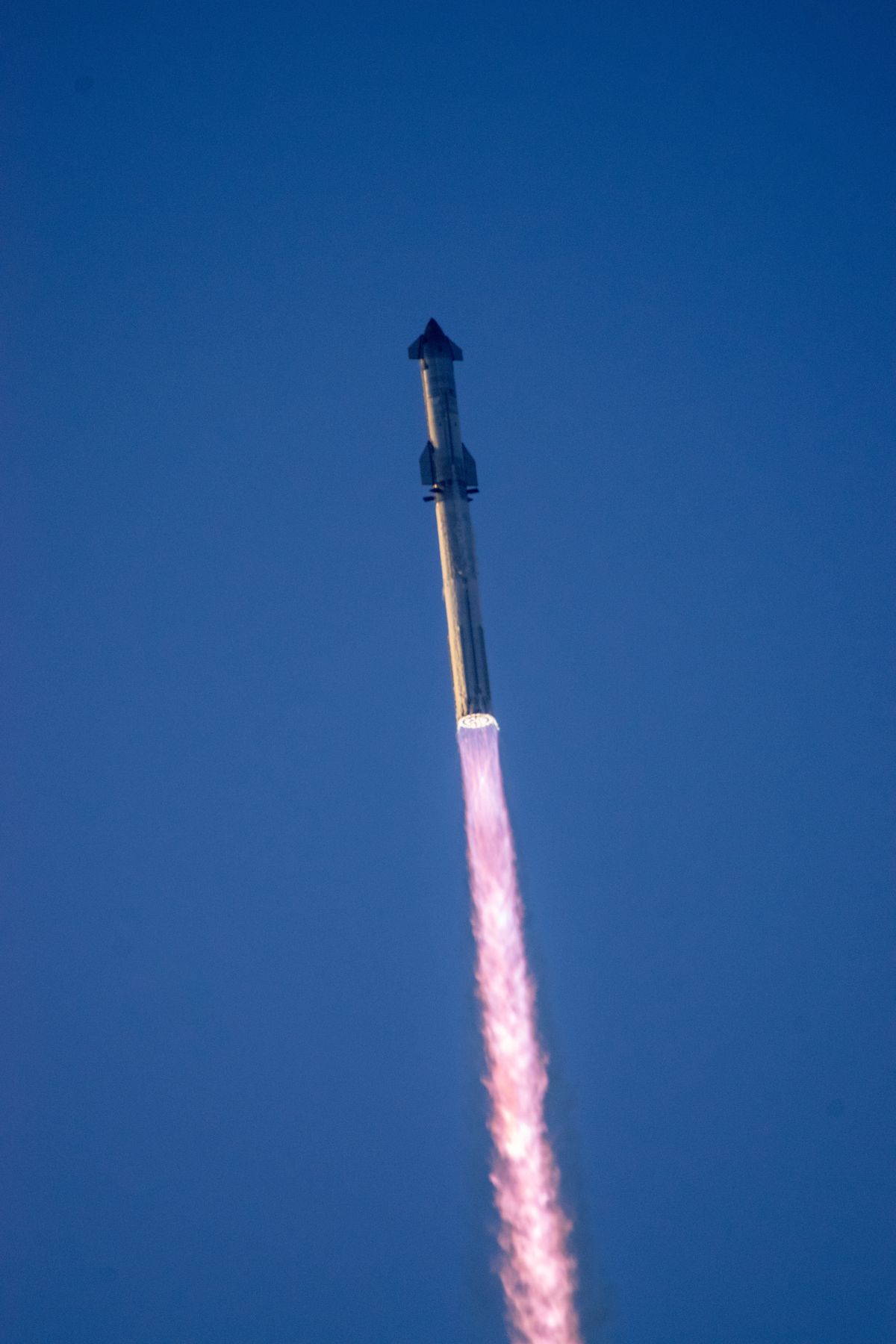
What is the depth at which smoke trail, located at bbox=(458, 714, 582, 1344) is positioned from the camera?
39344 millimetres

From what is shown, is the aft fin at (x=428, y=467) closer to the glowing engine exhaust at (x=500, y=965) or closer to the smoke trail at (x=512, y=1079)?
the glowing engine exhaust at (x=500, y=965)

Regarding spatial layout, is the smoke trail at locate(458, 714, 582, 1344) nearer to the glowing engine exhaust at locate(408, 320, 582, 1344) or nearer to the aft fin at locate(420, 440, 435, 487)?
the glowing engine exhaust at locate(408, 320, 582, 1344)

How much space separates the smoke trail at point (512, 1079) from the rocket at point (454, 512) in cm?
201

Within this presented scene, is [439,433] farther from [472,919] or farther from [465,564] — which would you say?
[472,919]

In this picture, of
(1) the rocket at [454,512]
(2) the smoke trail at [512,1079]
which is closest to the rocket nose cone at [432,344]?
(1) the rocket at [454,512]

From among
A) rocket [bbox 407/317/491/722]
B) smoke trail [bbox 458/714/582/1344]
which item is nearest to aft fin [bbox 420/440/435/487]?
rocket [bbox 407/317/491/722]

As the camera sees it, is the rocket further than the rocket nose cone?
No

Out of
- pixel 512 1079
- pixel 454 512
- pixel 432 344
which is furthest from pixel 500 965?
pixel 432 344

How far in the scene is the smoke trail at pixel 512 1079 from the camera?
39344 mm

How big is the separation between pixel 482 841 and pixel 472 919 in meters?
2.15

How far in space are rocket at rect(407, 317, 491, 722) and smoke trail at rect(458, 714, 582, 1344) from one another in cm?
201

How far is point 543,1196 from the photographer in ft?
130

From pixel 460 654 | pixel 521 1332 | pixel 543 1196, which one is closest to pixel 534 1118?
pixel 543 1196

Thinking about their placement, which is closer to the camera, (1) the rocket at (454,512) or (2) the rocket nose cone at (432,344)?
A: (1) the rocket at (454,512)
